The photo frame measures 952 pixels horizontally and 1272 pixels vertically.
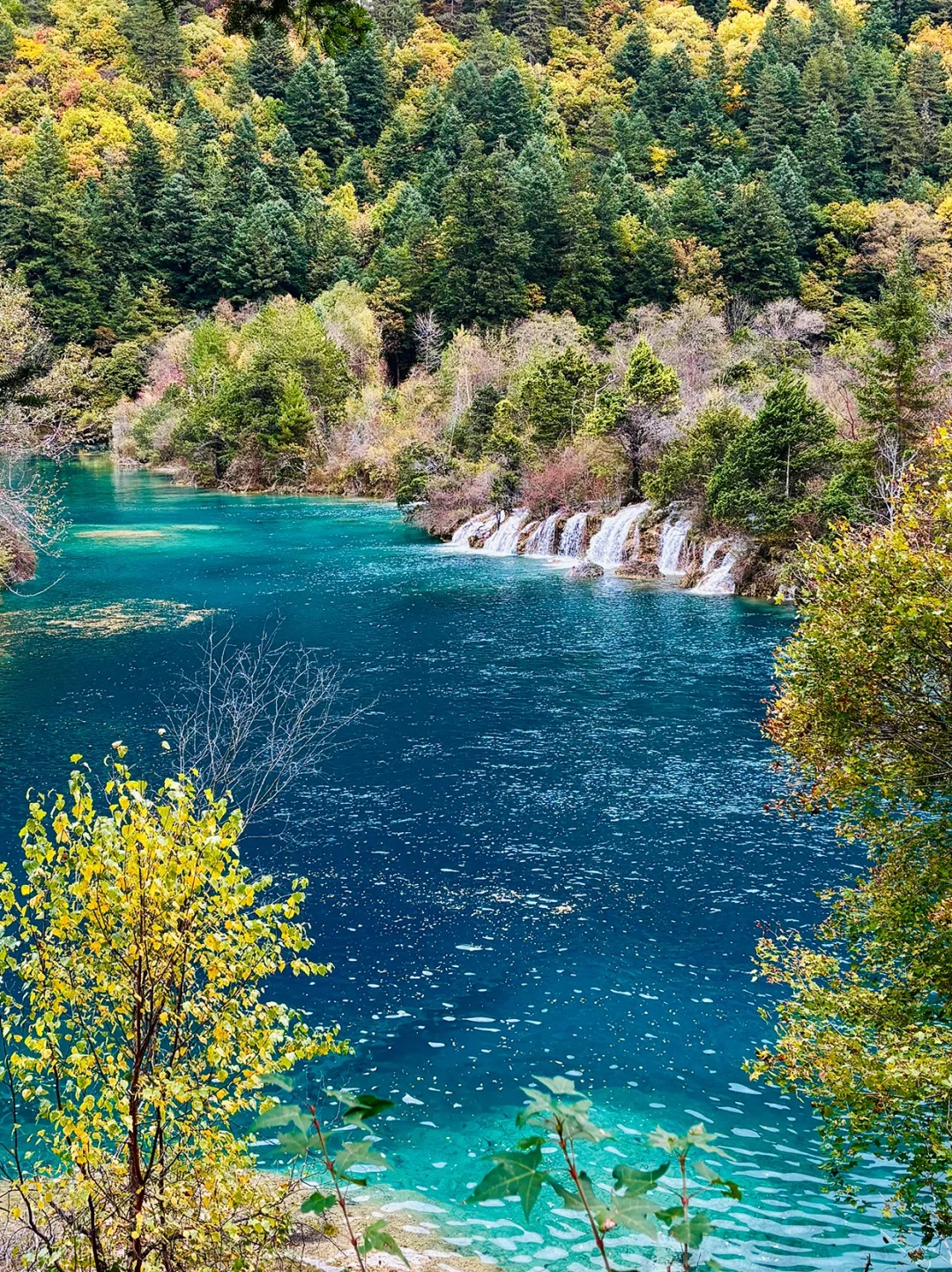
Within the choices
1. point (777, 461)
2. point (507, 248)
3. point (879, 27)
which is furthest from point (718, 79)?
point (777, 461)

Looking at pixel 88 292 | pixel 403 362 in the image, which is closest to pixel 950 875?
pixel 403 362

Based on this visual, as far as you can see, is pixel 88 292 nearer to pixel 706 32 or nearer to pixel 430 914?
pixel 706 32

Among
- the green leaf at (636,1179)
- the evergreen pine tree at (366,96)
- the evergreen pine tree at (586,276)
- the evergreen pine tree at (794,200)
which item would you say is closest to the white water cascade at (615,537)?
the evergreen pine tree at (586,276)

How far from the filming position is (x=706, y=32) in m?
155

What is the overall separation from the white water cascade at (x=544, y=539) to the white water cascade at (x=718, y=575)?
39.3 feet

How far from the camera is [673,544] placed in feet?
183

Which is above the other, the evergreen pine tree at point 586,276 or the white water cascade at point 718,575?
the evergreen pine tree at point 586,276

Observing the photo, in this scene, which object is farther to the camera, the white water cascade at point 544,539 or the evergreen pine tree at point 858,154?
the evergreen pine tree at point 858,154

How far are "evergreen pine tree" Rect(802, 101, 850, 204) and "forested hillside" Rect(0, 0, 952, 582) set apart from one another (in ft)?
1.20

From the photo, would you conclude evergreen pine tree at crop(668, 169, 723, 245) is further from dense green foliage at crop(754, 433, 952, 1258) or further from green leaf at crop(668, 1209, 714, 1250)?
green leaf at crop(668, 1209, 714, 1250)

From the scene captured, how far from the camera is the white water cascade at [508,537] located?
64.1 m

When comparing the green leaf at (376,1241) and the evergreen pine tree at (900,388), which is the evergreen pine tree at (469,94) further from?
the green leaf at (376,1241)

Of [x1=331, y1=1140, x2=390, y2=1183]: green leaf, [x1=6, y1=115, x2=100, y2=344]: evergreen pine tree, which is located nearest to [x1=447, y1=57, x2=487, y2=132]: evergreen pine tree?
[x1=6, y1=115, x2=100, y2=344]: evergreen pine tree

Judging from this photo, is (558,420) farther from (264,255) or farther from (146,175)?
(146,175)
